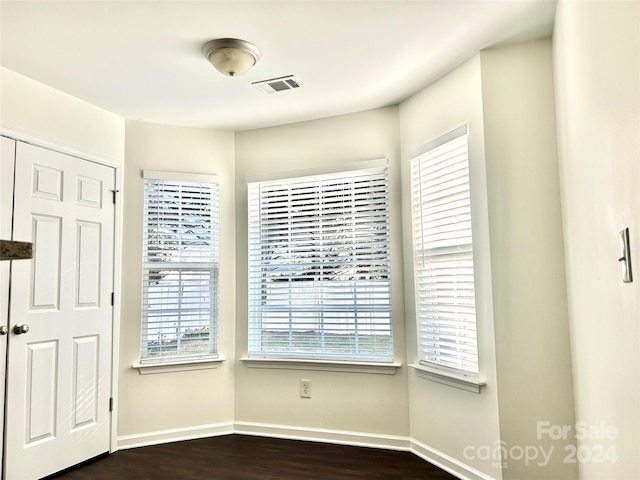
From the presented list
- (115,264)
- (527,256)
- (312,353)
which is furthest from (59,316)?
(527,256)

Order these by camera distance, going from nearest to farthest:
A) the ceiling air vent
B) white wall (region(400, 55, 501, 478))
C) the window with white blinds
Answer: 1. white wall (region(400, 55, 501, 478))
2. the ceiling air vent
3. the window with white blinds

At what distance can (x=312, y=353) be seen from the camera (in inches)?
138

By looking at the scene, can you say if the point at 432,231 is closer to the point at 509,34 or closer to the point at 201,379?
the point at 509,34

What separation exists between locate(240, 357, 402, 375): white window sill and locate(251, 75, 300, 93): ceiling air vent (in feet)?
6.62

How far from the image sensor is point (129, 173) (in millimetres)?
3541

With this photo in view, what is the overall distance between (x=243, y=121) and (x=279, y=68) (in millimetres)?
960

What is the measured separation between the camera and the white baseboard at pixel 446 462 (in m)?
2.61

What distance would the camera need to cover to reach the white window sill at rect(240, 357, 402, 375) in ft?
10.7

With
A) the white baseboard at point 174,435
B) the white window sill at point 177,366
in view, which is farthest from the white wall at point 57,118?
the white baseboard at point 174,435

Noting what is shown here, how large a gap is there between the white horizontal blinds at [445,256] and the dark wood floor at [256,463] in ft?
2.34

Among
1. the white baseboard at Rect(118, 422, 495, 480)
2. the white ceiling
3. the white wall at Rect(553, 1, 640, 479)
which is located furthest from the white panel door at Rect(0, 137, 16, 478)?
the white wall at Rect(553, 1, 640, 479)

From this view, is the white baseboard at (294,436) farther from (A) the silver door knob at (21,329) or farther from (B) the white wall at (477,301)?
(A) the silver door knob at (21,329)

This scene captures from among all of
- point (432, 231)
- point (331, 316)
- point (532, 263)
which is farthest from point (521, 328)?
point (331, 316)

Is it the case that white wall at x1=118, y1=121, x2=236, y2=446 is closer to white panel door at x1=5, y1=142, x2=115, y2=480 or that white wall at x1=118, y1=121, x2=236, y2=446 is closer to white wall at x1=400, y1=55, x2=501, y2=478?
white panel door at x1=5, y1=142, x2=115, y2=480
